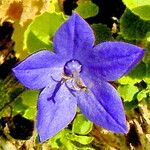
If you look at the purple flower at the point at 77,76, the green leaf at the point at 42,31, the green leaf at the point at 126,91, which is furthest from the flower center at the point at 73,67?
the green leaf at the point at 126,91

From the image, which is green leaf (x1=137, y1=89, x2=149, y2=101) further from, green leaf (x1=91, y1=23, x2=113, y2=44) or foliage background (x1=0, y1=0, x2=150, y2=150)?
green leaf (x1=91, y1=23, x2=113, y2=44)

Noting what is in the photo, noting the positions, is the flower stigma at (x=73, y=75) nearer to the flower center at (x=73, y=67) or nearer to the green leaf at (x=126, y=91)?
the flower center at (x=73, y=67)

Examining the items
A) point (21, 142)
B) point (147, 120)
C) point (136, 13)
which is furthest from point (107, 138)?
point (136, 13)

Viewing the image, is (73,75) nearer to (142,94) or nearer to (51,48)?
(51,48)

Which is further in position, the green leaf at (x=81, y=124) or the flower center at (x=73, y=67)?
the green leaf at (x=81, y=124)

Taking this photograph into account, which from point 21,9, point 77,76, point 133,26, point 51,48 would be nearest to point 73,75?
point 77,76

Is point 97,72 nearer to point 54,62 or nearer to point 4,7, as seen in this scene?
point 54,62

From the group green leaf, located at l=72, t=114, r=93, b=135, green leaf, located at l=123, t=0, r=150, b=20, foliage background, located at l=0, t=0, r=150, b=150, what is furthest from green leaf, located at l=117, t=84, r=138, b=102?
green leaf, located at l=123, t=0, r=150, b=20
